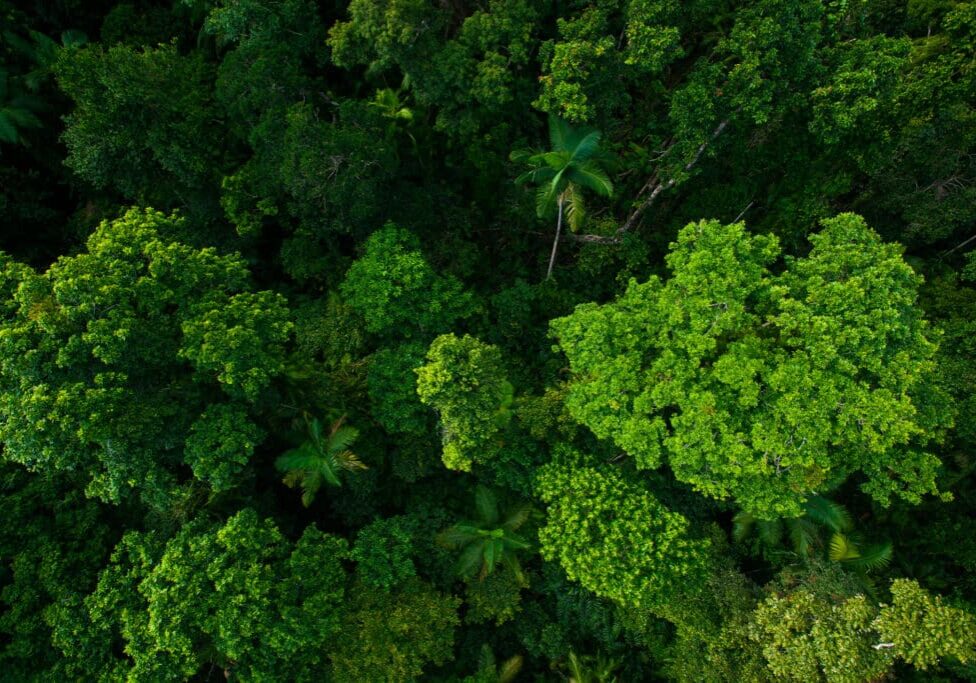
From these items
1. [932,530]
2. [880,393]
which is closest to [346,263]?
[880,393]

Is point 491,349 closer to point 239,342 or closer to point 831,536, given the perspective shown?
point 239,342

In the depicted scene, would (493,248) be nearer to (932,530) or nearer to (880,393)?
(880,393)

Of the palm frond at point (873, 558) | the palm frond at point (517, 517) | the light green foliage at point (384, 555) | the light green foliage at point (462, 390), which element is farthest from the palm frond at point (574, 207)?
the palm frond at point (873, 558)

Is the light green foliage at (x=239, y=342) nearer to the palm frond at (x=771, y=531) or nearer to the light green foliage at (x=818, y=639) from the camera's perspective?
the light green foliage at (x=818, y=639)

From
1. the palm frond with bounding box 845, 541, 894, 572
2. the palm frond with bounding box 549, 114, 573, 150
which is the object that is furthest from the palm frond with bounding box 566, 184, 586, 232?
the palm frond with bounding box 845, 541, 894, 572

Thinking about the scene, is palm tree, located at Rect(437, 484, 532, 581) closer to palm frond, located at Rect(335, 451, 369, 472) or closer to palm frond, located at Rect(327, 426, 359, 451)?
palm frond, located at Rect(335, 451, 369, 472)

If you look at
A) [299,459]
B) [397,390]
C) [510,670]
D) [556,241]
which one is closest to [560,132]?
[556,241]
